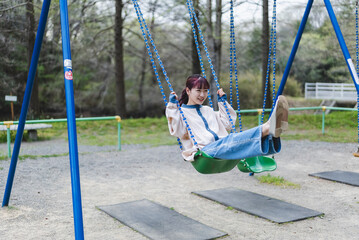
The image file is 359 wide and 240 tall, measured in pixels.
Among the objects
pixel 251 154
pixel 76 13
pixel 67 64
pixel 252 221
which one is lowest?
pixel 252 221

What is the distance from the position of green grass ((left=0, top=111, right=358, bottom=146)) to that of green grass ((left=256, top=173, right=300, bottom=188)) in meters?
3.69

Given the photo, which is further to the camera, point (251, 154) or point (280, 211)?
point (280, 211)

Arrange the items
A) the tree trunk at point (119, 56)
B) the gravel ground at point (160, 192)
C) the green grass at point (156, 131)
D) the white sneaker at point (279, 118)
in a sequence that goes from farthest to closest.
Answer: the tree trunk at point (119, 56) → the green grass at point (156, 131) → the gravel ground at point (160, 192) → the white sneaker at point (279, 118)

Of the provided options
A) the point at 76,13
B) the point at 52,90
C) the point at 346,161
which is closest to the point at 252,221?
the point at 346,161

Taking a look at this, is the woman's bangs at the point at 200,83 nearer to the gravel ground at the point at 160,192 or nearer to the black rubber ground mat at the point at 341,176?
the gravel ground at the point at 160,192

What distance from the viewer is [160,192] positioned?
470cm

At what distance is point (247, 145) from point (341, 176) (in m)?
3.41

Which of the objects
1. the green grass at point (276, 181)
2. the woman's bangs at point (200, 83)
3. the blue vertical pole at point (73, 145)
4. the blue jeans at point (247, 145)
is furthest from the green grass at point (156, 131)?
the blue vertical pole at point (73, 145)

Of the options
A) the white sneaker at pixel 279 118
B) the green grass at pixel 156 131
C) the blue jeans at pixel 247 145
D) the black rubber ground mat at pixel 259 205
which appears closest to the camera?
the white sneaker at pixel 279 118

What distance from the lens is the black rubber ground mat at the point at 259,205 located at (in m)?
3.71

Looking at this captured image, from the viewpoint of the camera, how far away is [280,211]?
386 cm

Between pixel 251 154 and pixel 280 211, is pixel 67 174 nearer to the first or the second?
pixel 280 211

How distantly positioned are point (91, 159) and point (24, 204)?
104 inches

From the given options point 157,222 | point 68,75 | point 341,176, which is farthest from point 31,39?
point 68,75
